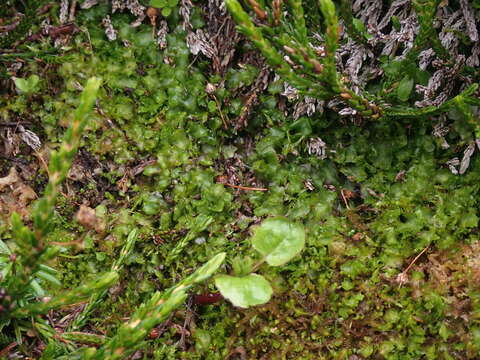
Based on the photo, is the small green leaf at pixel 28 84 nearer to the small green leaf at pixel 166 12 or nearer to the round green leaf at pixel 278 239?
the small green leaf at pixel 166 12

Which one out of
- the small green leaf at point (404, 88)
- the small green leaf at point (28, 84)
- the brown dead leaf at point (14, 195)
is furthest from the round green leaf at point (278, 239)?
the small green leaf at point (28, 84)

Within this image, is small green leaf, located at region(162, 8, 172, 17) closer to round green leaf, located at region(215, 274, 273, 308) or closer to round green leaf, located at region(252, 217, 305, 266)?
round green leaf, located at region(252, 217, 305, 266)

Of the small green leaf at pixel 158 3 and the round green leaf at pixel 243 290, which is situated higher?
the small green leaf at pixel 158 3

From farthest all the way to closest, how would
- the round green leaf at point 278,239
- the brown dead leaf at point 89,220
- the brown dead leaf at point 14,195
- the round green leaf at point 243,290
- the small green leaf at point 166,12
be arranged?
the small green leaf at point 166,12, the brown dead leaf at point 14,195, the brown dead leaf at point 89,220, the round green leaf at point 278,239, the round green leaf at point 243,290

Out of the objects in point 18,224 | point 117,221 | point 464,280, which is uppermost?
point 18,224

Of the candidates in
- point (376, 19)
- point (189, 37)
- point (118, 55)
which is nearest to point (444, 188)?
point (376, 19)

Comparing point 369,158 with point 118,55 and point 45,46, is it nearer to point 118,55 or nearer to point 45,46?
point 118,55

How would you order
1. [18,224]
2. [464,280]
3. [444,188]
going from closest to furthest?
[18,224], [464,280], [444,188]

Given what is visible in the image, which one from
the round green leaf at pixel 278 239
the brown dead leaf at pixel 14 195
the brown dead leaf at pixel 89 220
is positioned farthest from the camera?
the brown dead leaf at pixel 14 195
